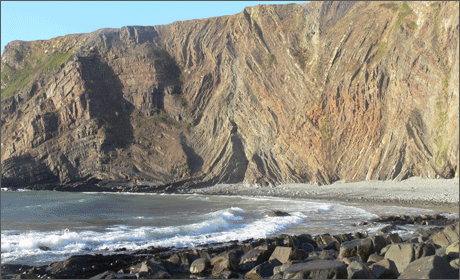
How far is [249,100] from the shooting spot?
3769 centimetres

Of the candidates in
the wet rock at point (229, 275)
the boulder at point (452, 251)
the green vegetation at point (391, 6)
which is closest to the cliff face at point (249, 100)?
the green vegetation at point (391, 6)

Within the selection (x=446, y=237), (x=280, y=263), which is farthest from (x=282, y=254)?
(x=446, y=237)

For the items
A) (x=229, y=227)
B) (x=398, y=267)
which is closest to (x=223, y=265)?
(x=398, y=267)

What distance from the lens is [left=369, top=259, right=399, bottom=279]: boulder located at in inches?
264

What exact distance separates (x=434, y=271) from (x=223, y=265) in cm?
456

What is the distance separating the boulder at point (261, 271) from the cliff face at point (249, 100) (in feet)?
69.1

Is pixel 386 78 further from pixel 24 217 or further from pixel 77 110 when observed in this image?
pixel 77 110

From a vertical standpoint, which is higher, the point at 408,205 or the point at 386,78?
the point at 386,78

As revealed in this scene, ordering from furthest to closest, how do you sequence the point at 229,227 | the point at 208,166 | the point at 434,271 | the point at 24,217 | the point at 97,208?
the point at 208,166 < the point at 97,208 < the point at 24,217 < the point at 229,227 < the point at 434,271

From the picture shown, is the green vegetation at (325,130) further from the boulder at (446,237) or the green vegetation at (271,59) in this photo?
the boulder at (446,237)

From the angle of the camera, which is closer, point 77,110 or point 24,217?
point 24,217

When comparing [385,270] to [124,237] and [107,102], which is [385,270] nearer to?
[124,237]

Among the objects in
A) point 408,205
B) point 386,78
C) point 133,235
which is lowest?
point 408,205

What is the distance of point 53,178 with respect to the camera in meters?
39.8
